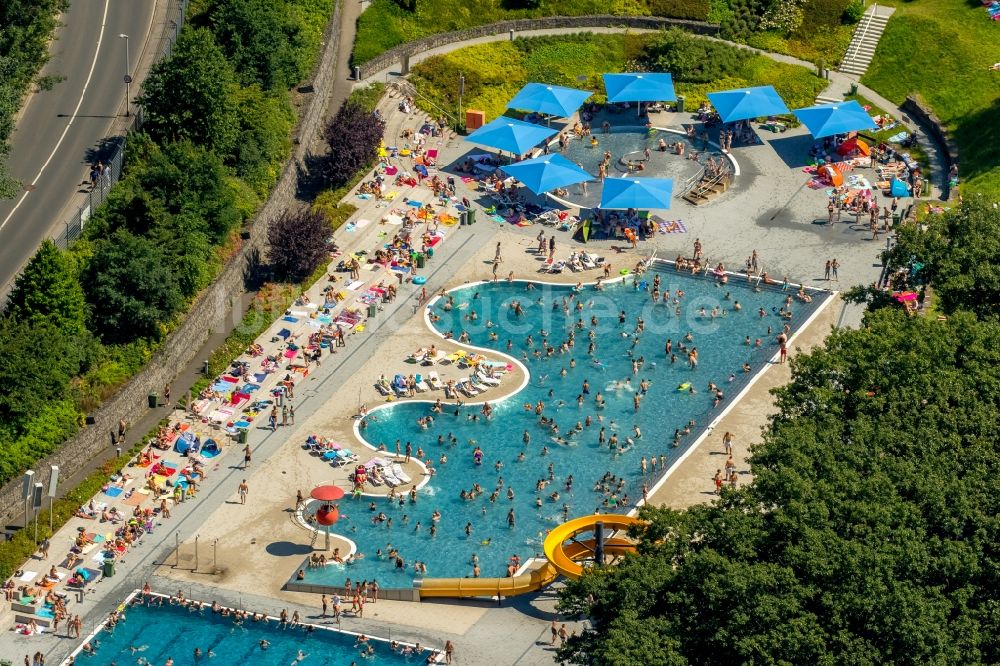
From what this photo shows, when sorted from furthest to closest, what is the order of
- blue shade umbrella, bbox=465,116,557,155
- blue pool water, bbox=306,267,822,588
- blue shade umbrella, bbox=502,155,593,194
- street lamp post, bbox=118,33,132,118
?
1. blue shade umbrella, bbox=465,116,557,155
2. blue shade umbrella, bbox=502,155,593,194
3. street lamp post, bbox=118,33,132,118
4. blue pool water, bbox=306,267,822,588

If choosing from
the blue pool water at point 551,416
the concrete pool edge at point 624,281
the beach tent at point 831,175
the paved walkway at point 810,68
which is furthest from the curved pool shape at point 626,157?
the paved walkway at point 810,68

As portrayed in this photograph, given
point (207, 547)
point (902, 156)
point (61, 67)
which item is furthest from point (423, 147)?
point (207, 547)

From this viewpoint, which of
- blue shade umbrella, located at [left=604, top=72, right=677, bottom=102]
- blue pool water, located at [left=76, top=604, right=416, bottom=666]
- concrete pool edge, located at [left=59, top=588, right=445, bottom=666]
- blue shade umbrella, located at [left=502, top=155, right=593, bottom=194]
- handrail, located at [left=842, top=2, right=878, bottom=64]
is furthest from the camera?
handrail, located at [left=842, top=2, right=878, bottom=64]

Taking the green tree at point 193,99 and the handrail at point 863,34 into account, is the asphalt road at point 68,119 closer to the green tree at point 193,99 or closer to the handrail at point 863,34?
the green tree at point 193,99

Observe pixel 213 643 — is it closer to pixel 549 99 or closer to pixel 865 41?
pixel 549 99

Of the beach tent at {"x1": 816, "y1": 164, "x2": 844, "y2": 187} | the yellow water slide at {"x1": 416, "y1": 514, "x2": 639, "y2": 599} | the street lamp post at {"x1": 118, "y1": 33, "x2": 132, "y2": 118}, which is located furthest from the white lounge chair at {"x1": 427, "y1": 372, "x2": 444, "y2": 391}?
the beach tent at {"x1": 816, "y1": 164, "x2": 844, "y2": 187}

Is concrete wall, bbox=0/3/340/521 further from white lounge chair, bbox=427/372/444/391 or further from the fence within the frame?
white lounge chair, bbox=427/372/444/391

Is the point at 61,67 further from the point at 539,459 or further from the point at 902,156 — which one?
the point at 902,156
